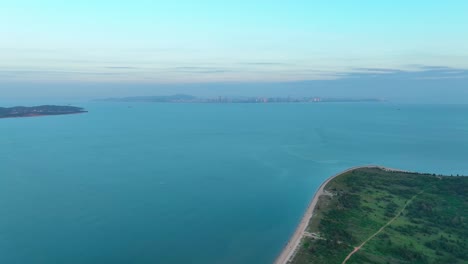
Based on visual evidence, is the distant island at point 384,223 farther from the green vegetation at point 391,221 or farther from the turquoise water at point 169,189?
the turquoise water at point 169,189

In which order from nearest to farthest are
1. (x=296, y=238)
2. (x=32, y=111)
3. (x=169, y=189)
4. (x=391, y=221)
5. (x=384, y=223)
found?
(x=296, y=238)
(x=384, y=223)
(x=391, y=221)
(x=169, y=189)
(x=32, y=111)

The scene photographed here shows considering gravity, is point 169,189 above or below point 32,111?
below

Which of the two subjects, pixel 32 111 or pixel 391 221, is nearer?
pixel 391 221

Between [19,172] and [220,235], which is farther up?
[19,172]

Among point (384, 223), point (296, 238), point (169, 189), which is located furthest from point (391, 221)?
point (169, 189)

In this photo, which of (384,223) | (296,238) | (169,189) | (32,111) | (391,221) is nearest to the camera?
(296,238)

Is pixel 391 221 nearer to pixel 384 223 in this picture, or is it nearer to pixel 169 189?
pixel 384 223

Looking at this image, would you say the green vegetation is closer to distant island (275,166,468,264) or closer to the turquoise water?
distant island (275,166,468,264)

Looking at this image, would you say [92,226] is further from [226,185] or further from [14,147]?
[14,147]

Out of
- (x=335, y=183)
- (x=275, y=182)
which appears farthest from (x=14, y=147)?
(x=335, y=183)
